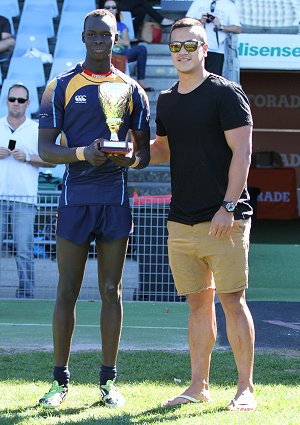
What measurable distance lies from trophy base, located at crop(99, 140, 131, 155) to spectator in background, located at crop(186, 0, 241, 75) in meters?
7.74

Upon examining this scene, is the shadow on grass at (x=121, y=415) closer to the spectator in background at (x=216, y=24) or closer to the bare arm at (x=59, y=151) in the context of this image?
the bare arm at (x=59, y=151)

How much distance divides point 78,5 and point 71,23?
0.62m

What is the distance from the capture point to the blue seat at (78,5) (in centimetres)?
1686

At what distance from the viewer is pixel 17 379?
5.93m

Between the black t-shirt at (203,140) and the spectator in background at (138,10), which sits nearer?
the black t-shirt at (203,140)

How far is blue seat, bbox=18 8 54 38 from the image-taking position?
1658cm

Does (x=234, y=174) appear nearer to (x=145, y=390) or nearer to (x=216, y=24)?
(x=145, y=390)

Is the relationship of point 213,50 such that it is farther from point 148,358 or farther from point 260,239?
point 148,358

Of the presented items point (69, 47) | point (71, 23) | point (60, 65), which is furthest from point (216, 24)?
point (71, 23)

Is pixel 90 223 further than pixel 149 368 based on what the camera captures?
No

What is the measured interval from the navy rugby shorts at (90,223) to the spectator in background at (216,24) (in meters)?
7.55

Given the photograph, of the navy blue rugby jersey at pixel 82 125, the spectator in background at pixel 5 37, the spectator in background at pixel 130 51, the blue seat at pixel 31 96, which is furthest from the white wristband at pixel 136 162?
the spectator in background at pixel 5 37

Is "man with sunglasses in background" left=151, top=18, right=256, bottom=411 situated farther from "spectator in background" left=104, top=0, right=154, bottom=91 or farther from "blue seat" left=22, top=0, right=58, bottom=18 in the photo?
"blue seat" left=22, top=0, right=58, bottom=18

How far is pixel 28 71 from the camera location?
50.1 feet
